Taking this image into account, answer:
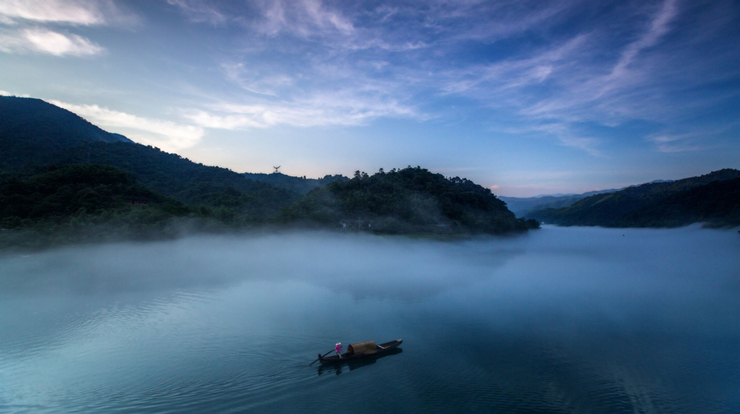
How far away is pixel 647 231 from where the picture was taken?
243 feet

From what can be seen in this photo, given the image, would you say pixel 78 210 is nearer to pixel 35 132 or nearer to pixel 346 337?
pixel 346 337

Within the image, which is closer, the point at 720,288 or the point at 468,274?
the point at 720,288

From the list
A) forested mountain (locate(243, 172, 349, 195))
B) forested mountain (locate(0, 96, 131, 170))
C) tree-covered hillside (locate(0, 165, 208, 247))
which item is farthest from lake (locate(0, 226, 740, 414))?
forested mountain (locate(243, 172, 349, 195))

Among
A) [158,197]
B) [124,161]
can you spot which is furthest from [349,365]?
[124,161]

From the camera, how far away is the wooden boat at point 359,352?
10.9 m

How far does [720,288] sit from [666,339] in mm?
17272

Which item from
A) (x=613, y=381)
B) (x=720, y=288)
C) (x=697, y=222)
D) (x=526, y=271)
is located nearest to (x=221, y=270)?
(x=613, y=381)

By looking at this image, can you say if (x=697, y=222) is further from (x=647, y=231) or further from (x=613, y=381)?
(x=613, y=381)

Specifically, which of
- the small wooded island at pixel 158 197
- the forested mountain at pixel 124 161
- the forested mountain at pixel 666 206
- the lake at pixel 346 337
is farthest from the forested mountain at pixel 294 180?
the forested mountain at pixel 666 206

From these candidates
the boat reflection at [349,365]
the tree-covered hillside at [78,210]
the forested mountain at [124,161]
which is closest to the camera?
the boat reflection at [349,365]

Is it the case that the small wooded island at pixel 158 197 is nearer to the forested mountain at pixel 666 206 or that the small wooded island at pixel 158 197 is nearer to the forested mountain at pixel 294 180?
the forested mountain at pixel 294 180

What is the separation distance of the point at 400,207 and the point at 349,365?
1614 inches

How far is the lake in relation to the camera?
9094 millimetres

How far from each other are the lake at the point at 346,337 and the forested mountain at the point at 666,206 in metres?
49.1
